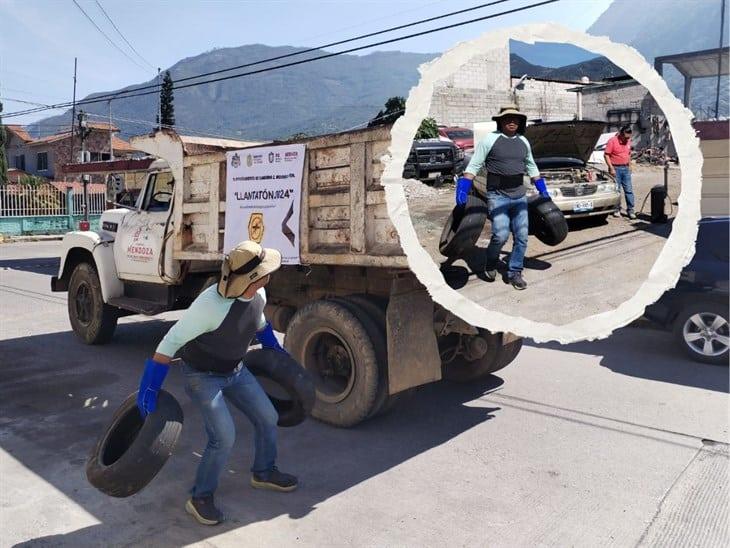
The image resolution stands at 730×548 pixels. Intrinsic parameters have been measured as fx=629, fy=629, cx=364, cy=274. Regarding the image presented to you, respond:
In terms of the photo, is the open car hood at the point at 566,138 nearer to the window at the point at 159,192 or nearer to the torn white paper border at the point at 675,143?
the torn white paper border at the point at 675,143

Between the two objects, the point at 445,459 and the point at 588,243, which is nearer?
the point at 588,243

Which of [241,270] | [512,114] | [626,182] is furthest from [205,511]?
[626,182]

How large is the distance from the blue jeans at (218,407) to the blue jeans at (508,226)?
188cm

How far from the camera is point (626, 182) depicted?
4.62 metres

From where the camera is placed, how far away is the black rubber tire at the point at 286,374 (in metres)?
4.09

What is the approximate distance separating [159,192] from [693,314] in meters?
6.26

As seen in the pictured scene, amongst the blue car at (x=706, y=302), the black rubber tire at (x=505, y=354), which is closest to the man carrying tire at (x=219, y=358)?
the black rubber tire at (x=505, y=354)

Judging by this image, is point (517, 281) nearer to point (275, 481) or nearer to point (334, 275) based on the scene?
point (275, 481)

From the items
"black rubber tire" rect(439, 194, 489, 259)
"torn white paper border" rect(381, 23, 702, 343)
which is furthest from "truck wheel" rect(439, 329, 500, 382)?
"torn white paper border" rect(381, 23, 702, 343)

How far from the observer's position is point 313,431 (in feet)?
17.2

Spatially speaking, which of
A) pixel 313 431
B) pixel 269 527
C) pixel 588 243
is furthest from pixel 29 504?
pixel 588 243

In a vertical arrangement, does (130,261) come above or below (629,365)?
above

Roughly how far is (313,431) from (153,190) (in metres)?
3.73

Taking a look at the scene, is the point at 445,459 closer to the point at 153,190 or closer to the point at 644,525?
the point at 644,525
